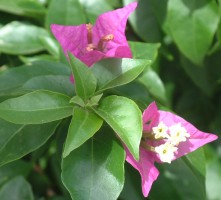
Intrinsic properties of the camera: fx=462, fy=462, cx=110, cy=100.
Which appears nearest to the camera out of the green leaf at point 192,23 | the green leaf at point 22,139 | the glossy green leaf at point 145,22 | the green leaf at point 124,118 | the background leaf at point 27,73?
the green leaf at point 124,118

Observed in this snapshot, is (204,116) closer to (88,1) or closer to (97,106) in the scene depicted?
(88,1)

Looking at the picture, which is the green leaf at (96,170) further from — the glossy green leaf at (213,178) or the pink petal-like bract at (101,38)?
the glossy green leaf at (213,178)

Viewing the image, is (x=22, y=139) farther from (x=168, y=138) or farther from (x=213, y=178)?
(x=213, y=178)

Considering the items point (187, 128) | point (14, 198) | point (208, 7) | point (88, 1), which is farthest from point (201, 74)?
point (14, 198)

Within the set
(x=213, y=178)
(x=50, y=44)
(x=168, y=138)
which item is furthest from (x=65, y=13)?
(x=213, y=178)

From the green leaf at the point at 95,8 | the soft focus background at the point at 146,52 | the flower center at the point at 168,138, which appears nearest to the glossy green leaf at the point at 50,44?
the soft focus background at the point at 146,52
